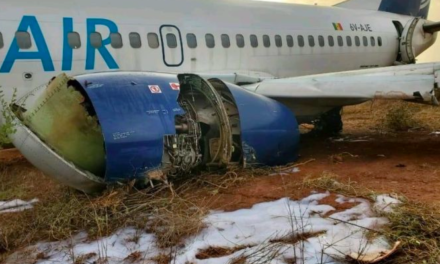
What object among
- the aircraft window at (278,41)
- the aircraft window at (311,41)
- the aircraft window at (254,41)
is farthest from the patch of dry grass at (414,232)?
the aircraft window at (311,41)

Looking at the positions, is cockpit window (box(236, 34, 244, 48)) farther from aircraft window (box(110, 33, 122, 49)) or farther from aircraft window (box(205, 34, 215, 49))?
aircraft window (box(110, 33, 122, 49))

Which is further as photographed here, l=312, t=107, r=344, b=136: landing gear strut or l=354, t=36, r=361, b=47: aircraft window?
l=354, t=36, r=361, b=47: aircraft window

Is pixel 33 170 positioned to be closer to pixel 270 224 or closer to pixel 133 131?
pixel 133 131

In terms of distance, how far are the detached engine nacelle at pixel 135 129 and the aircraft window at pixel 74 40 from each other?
2642 millimetres

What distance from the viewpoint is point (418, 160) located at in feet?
20.9

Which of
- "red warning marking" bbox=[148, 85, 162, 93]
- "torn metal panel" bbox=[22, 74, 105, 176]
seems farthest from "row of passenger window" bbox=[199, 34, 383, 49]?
"torn metal panel" bbox=[22, 74, 105, 176]

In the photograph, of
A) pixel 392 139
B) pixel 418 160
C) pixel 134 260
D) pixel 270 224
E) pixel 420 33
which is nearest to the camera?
pixel 134 260

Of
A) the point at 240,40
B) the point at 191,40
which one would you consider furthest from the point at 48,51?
the point at 240,40

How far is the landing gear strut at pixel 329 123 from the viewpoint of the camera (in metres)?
9.64

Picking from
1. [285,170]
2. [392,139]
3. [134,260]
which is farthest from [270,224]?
[392,139]

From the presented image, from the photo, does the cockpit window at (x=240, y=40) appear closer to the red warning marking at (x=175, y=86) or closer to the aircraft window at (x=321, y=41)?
the aircraft window at (x=321, y=41)

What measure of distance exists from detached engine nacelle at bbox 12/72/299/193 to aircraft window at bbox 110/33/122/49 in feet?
9.00

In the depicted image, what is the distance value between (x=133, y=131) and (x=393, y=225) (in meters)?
2.51

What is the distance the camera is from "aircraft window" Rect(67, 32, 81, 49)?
746 centimetres
